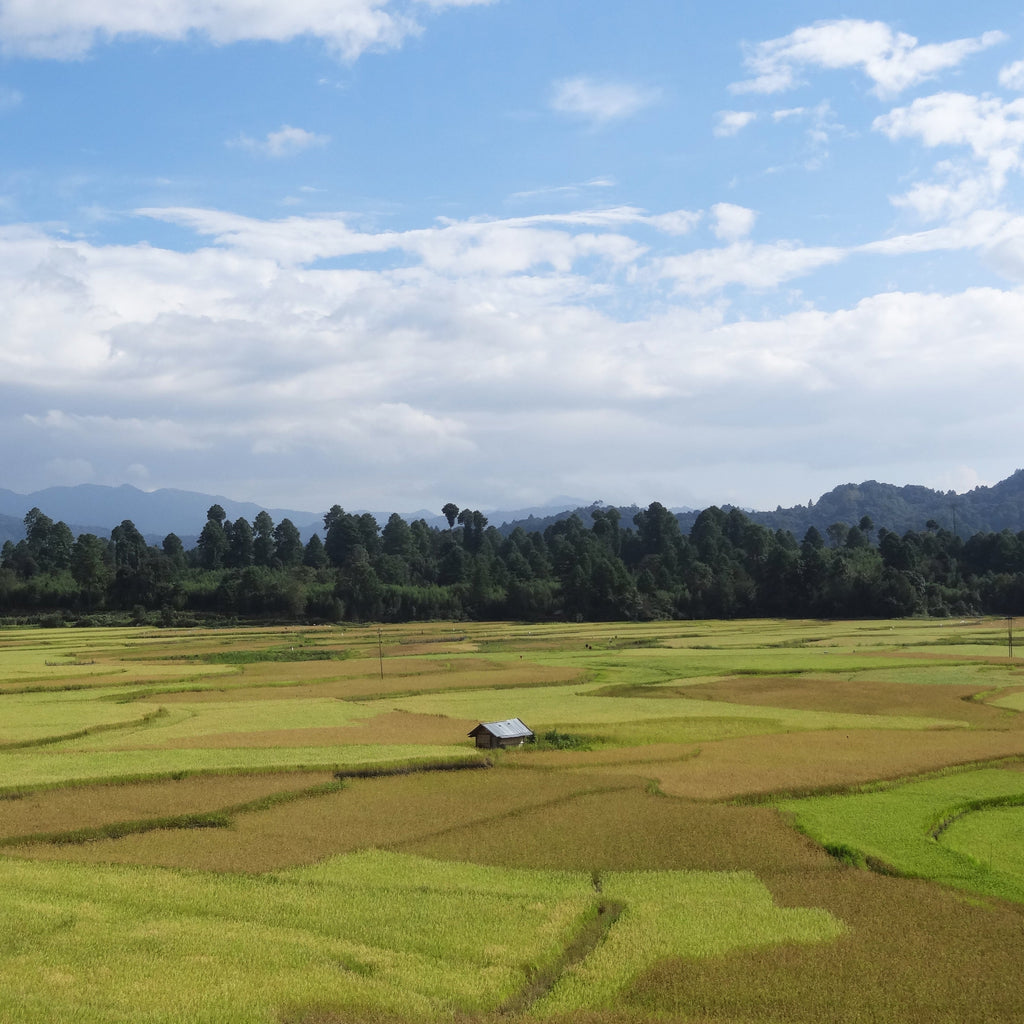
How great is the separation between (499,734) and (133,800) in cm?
1049

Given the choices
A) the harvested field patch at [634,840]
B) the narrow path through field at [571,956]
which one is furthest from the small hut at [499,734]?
the narrow path through field at [571,956]

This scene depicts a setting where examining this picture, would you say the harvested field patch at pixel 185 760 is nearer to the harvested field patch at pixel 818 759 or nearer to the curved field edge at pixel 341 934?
the harvested field patch at pixel 818 759

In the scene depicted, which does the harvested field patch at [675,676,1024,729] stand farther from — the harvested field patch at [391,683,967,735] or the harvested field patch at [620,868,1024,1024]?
the harvested field patch at [620,868,1024,1024]

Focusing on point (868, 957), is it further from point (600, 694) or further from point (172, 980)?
point (600, 694)

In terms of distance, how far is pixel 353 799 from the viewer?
22.4m

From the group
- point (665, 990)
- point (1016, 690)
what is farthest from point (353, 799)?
point (1016, 690)

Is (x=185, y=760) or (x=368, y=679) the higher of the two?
(x=185, y=760)

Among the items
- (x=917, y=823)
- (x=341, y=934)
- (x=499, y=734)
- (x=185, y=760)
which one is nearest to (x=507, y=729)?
(x=499, y=734)

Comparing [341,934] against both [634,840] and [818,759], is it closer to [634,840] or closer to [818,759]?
[634,840]

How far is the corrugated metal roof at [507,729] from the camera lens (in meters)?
28.1

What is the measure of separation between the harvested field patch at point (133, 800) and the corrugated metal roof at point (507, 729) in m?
5.43

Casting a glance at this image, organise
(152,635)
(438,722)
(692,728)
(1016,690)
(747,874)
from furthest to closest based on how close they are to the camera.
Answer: (152,635)
(1016,690)
(438,722)
(692,728)
(747,874)

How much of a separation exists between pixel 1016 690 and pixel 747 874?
30.1 m

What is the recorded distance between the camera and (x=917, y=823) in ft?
64.4
